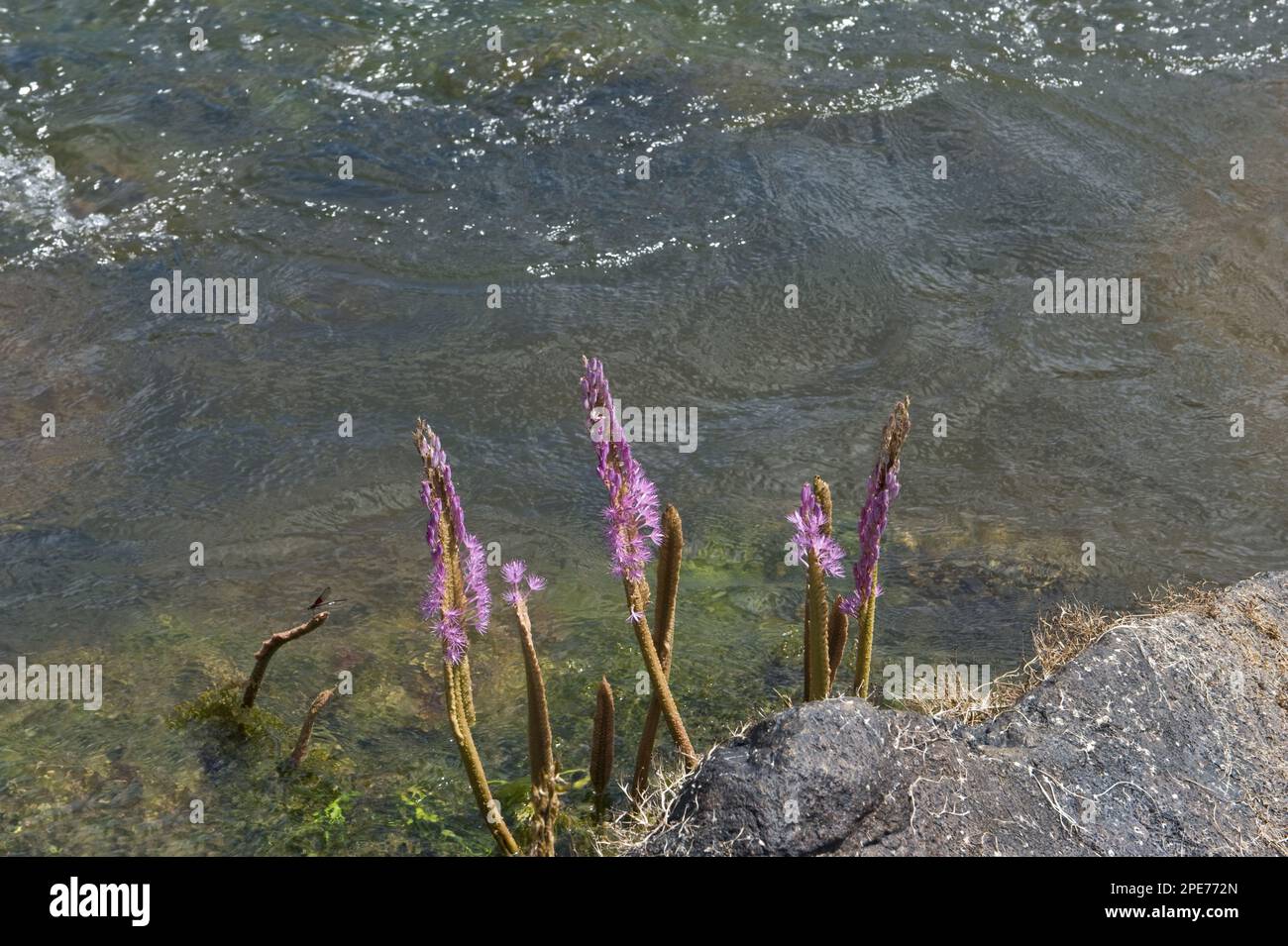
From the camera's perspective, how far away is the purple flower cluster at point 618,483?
10.4 feet

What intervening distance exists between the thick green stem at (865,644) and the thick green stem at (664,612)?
528 mm

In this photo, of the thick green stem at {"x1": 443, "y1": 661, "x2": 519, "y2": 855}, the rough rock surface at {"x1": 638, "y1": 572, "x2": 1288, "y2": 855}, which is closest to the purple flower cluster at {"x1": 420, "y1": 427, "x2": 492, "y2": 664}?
the thick green stem at {"x1": 443, "y1": 661, "x2": 519, "y2": 855}

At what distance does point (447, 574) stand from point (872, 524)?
109 cm

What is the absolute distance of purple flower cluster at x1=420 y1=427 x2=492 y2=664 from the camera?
10.2ft

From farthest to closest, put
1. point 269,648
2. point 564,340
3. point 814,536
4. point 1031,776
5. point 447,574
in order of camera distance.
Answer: point 564,340 < point 269,648 < point 1031,776 < point 814,536 < point 447,574

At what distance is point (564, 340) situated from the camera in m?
7.54

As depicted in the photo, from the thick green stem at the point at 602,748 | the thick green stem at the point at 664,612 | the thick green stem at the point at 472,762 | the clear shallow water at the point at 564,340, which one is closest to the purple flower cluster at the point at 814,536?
the thick green stem at the point at 664,612

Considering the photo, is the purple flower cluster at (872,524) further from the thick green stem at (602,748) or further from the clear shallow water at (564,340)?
the clear shallow water at (564,340)

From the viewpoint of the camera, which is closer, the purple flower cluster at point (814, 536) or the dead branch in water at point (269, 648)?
the purple flower cluster at point (814, 536)

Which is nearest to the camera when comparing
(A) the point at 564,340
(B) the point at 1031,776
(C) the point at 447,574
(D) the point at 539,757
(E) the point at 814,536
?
(C) the point at 447,574

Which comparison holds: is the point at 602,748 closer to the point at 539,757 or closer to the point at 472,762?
the point at 539,757

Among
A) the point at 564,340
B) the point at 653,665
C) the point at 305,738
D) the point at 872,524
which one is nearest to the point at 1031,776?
the point at 872,524

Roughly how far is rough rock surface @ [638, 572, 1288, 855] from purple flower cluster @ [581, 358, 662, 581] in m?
0.64
